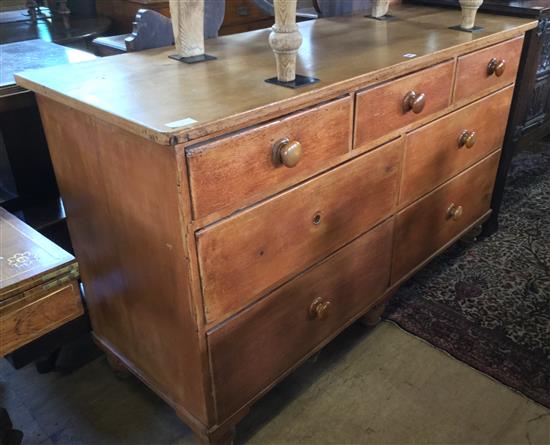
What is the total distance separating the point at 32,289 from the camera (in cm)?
97

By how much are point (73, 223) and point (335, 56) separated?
2.47 feet

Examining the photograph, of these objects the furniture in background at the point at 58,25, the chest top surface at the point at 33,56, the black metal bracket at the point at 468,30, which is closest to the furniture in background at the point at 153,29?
the chest top surface at the point at 33,56

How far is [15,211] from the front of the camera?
1589 millimetres

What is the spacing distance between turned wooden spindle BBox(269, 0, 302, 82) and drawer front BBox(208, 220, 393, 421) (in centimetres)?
49

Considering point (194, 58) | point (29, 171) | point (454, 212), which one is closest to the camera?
point (194, 58)

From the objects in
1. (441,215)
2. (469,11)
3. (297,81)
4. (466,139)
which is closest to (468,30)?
(469,11)

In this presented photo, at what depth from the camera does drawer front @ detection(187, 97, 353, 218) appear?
0.96 m

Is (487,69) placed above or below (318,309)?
above

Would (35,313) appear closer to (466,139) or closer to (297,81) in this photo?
(297,81)

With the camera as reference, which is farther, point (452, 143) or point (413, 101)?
point (452, 143)

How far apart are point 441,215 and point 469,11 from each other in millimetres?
623

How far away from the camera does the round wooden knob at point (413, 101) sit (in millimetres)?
1364

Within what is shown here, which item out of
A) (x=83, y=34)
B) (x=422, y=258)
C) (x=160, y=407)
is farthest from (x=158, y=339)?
(x=83, y=34)

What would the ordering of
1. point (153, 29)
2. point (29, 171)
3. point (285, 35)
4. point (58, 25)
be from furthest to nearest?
point (58, 25) → point (29, 171) → point (153, 29) → point (285, 35)
